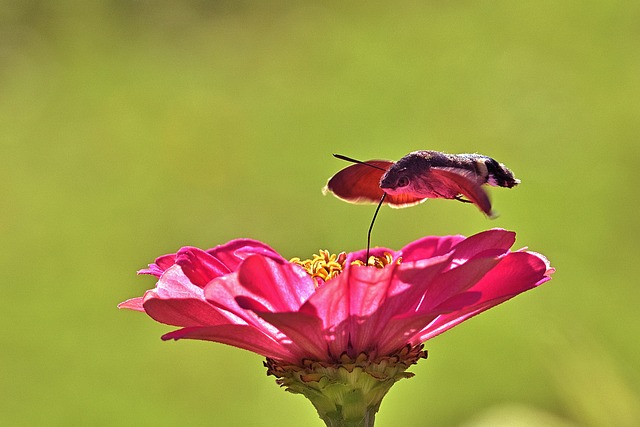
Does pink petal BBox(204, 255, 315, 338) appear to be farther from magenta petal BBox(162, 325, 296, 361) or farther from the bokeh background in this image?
the bokeh background

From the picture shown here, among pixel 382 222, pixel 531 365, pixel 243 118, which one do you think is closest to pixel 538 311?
pixel 531 365

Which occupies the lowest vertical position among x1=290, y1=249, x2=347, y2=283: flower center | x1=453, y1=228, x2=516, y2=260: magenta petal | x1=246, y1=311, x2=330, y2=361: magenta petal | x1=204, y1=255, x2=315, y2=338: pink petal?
x1=246, y1=311, x2=330, y2=361: magenta petal

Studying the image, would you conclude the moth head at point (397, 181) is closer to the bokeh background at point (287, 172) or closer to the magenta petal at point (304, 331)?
the magenta petal at point (304, 331)

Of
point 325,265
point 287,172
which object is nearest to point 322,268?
point 325,265

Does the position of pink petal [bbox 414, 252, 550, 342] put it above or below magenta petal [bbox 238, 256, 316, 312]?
below

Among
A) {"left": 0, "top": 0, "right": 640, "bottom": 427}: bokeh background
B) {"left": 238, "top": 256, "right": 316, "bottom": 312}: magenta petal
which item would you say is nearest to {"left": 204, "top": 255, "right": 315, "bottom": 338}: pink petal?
{"left": 238, "top": 256, "right": 316, "bottom": 312}: magenta petal

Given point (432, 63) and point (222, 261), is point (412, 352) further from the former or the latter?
point (432, 63)
